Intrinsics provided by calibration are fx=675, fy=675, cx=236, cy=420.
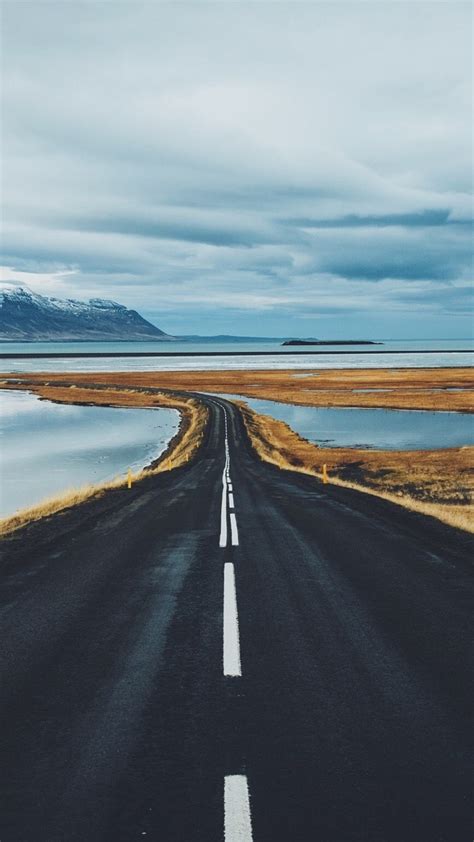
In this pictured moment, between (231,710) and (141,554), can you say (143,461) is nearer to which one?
(141,554)

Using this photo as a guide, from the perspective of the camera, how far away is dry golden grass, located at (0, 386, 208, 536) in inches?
765

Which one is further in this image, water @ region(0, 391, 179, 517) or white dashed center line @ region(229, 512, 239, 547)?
water @ region(0, 391, 179, 517)

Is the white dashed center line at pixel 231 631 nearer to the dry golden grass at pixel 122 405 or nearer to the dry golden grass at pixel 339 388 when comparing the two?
the dry golden grass at pixel 122 405

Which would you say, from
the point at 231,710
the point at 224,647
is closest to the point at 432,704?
the point at 231,710

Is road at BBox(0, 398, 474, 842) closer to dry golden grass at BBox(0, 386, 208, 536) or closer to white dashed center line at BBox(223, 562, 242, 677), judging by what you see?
white dashed center line at BBox(223, 562, 242, 677)

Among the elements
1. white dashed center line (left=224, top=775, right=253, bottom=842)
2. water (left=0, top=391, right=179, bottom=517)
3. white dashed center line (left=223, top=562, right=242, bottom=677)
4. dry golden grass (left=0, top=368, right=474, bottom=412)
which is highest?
dry golden grass (left=0, top=368, right=474, bottom=412)

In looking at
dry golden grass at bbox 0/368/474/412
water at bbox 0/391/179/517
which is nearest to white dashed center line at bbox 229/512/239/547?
water at bbox 0/391/179/517

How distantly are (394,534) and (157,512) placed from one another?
6338 millimetres

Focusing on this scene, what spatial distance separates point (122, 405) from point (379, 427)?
119 ft

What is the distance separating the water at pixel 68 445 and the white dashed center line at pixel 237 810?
2066 centimetres

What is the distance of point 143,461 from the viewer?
3953cm

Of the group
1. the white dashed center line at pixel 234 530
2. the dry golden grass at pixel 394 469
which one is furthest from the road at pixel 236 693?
the dry golden grass at pixel 394 469

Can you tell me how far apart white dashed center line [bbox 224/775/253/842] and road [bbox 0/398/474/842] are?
0.01m

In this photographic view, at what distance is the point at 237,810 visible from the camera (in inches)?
171
